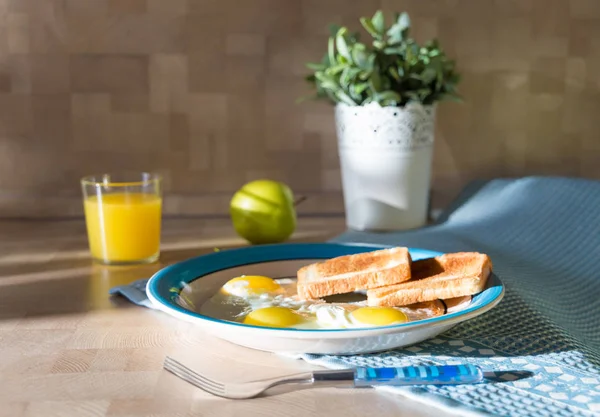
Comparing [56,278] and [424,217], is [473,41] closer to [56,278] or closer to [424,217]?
[424,217]

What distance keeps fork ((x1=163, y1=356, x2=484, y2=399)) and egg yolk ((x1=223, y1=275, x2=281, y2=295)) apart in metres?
0.26

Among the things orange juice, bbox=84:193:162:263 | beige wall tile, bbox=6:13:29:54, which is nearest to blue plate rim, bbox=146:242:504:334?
orange juice, bbox=84:193:162:263

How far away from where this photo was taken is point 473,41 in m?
1.75

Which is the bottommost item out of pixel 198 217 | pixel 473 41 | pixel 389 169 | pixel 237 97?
pixel 198 217

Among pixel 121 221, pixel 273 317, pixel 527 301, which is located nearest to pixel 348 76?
pixel 121 221

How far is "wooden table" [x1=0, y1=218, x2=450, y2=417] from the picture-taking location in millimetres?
693

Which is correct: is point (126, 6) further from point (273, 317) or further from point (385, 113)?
point (273, 317)

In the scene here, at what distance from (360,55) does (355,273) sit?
64 centimetres

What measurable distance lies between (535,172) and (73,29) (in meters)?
1.09

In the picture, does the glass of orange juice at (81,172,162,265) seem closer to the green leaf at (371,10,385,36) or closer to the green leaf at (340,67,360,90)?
the green leaf at (340,67,360,90)

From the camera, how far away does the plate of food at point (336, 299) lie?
76 centimetres

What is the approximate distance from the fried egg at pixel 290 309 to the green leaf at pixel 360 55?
55cm

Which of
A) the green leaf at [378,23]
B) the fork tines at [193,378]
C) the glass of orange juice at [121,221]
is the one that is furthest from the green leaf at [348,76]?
the fork tines at [193,378]

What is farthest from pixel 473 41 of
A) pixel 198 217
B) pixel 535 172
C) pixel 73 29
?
pixel 73 29
